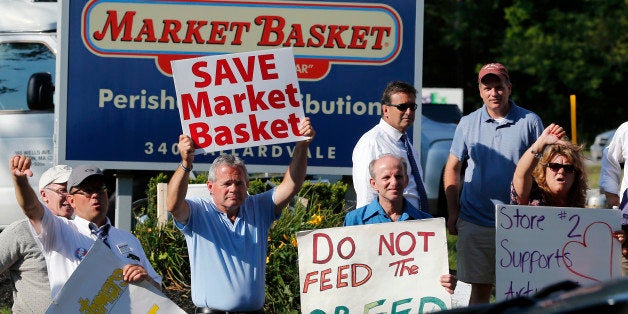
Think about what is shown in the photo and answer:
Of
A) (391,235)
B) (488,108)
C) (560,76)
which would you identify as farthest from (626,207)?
(560,76)

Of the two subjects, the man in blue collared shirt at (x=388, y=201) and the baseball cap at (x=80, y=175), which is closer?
the baseball cap at (x=80, y=175)

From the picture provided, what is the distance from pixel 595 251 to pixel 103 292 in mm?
2725

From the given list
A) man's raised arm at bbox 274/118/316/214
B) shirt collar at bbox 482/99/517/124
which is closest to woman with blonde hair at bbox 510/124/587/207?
shirt collar at bbox 482/99/517/124

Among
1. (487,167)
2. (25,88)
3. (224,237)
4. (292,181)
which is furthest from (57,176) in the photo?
(25,88)

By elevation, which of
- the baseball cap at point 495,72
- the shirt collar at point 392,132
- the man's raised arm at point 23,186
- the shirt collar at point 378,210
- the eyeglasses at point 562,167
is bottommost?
the shirt collar at point 378,210

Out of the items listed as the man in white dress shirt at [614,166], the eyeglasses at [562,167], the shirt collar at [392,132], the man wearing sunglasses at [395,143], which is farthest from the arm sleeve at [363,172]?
the man in white dress shirt at [614,166]

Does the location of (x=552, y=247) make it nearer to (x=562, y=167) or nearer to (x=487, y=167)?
(x=562, y=167)

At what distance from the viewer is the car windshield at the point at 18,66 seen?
492 inches

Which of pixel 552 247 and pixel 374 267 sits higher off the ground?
pixel 552 247

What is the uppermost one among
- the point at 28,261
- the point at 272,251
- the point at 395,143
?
the point at 395,143

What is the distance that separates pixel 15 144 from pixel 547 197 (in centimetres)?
665

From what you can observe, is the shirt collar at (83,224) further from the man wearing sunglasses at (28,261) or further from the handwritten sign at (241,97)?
the handwritten sign at (241,97)

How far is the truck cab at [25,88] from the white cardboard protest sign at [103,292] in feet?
19.8

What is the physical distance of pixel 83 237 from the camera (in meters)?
6.34
